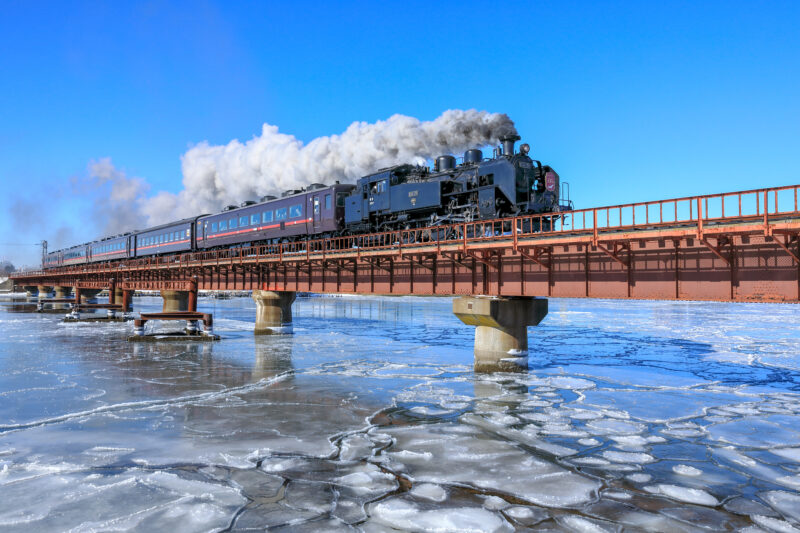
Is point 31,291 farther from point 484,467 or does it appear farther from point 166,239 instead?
point 484,467

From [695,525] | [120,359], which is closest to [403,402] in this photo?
[695,525]

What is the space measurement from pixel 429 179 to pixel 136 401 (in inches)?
687

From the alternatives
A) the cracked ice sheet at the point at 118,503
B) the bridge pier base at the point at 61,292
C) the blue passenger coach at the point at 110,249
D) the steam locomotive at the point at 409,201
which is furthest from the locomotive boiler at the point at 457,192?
the bridge pier base at the point at 61,292

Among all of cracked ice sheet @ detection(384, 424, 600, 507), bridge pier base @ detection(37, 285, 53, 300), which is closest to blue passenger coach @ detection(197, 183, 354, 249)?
cracked ice sheet @ detection(384, 424, 600, 507)

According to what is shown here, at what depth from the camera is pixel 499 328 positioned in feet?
74.7

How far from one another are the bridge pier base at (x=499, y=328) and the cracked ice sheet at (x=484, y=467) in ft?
31.6

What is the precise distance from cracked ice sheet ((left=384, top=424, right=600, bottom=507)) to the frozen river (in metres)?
0.05

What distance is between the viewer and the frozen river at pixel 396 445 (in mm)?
8250

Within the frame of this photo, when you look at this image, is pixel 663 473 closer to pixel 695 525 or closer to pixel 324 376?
pixel 695 525

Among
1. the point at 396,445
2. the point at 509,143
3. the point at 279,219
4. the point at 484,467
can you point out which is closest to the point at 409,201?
the point at 509,143

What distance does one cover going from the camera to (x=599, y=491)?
30.5ft

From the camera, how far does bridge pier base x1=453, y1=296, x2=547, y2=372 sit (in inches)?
877

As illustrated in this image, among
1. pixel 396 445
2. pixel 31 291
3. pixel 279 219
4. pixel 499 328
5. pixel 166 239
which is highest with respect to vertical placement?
pixel 279 219

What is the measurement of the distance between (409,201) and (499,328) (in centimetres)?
910
